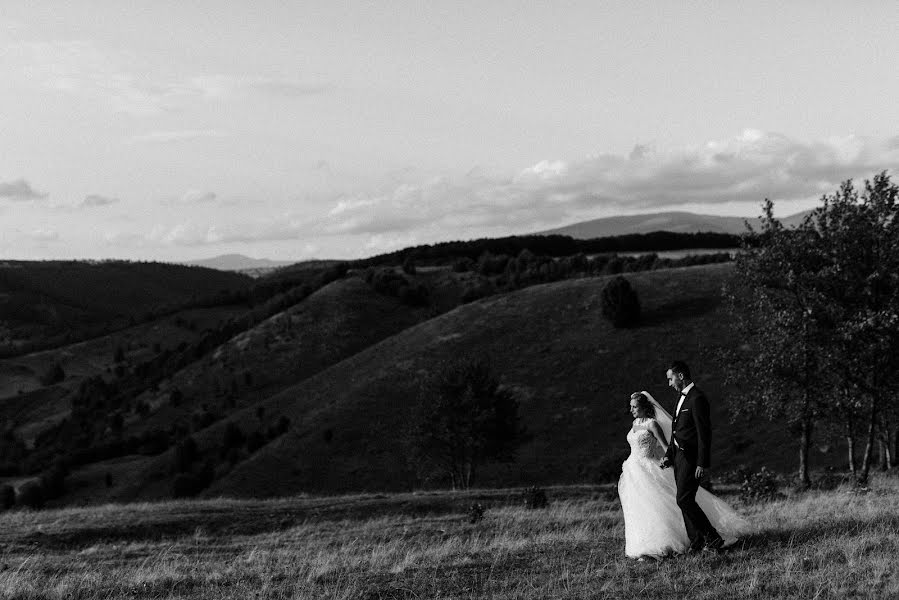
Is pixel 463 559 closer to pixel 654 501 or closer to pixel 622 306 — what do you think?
pixel 654 501

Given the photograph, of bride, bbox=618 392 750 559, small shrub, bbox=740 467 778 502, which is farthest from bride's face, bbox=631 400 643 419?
small shrub, bbox=740 467 778 502

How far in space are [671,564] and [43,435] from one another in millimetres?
131101

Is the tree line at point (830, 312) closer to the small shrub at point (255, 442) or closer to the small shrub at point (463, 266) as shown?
the small shrub at point (255, 442)

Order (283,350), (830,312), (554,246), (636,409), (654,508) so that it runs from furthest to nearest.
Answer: (554,246)
(283,350)
(830,312)
(636,409)
(654,508)

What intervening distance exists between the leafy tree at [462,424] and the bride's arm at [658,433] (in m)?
41.3

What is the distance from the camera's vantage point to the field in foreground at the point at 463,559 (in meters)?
10.6

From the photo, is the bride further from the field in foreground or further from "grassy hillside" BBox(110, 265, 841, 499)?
"grassy hillside" BBox(110, 265, 841, 499)

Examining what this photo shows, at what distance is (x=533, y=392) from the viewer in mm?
75188

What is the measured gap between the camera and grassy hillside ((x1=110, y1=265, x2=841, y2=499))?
207 ft

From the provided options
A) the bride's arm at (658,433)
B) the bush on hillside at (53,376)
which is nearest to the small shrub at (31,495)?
the bride's arm at (658,433)

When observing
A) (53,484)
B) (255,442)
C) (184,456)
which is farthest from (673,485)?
(53,484)

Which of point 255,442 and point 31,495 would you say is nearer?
point 31,495

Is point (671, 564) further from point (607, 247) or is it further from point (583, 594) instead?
point (607, 247)

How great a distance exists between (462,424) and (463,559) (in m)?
40.2
